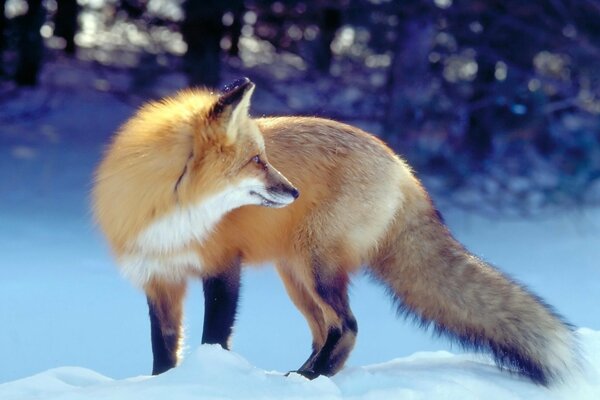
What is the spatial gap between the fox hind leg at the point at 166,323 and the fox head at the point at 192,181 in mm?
328

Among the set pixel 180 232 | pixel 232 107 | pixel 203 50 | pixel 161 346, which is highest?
pixel 203 50

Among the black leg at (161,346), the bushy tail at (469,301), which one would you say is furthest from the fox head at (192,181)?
the bushy tail at (469,301)

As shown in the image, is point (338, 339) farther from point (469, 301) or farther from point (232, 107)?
point (232, 107)

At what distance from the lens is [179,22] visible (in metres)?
8.70

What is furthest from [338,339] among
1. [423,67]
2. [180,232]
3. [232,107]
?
[423,67]

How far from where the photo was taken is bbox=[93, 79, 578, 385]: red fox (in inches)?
130

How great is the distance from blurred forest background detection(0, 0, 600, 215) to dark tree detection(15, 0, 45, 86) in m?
0.02

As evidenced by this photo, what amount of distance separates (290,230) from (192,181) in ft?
1.71

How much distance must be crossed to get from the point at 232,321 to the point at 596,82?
6.43 m

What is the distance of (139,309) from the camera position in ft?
19.5

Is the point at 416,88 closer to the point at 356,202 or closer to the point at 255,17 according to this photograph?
the point at 255,17

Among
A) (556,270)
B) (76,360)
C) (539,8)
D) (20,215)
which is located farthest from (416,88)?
(76,360)

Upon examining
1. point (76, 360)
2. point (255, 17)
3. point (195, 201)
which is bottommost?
point (76, 360)

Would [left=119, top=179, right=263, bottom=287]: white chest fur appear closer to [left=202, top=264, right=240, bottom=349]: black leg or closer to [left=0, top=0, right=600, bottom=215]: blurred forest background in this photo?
[left=202, top=264, right=240, bottom=349]: black leg
